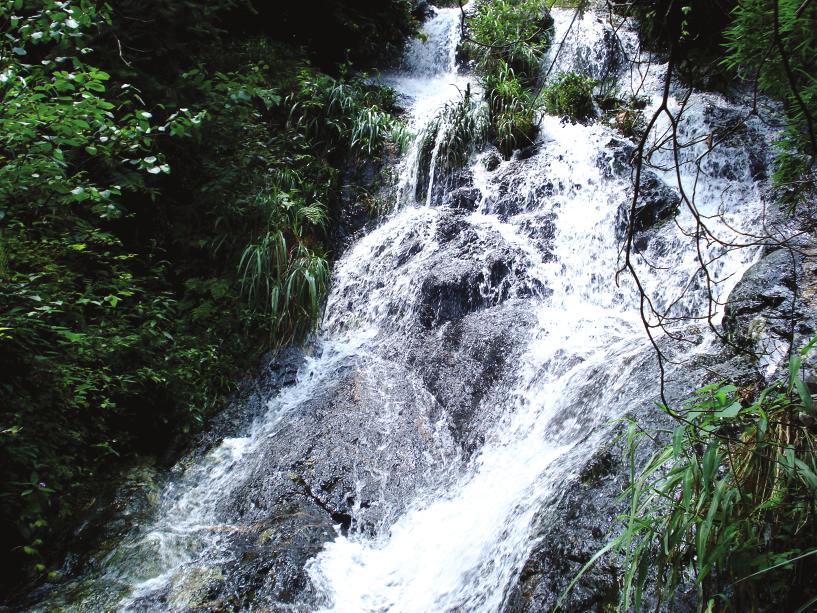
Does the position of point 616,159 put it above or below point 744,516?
above

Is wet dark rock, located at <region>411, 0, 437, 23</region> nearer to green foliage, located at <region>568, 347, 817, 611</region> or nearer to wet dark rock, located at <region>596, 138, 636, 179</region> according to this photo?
wet dark rock, located at <region>596, 138, 636, 179</region>

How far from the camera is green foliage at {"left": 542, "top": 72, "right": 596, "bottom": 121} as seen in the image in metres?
7.60

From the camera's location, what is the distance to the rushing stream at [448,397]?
11.6 ft

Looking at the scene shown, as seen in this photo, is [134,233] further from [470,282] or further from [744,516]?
[744,516]

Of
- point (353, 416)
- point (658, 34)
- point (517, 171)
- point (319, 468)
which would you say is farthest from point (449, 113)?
point (319, 468)

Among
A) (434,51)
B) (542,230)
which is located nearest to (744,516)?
(542,230)

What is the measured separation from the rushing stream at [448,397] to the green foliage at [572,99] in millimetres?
216

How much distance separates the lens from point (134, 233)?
5.79 metres

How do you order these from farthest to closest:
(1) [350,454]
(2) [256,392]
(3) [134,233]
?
1. (3) [134,233]
2. (2) [256,392]
3. (1) [350,454]

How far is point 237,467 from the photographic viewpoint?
186 inches

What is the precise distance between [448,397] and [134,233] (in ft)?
12.1

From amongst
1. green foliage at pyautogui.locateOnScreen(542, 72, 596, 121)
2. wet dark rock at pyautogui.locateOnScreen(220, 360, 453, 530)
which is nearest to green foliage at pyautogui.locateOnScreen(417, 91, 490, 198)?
green foliage at pyautogui.locateOnScreen(542, 72, 596, 121)

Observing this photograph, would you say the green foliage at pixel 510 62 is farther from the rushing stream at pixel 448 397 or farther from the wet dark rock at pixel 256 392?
the wet dark rock at pixel 256 392

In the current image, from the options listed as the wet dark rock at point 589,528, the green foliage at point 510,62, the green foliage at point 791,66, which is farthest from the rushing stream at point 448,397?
the green foliage at point 791,66
